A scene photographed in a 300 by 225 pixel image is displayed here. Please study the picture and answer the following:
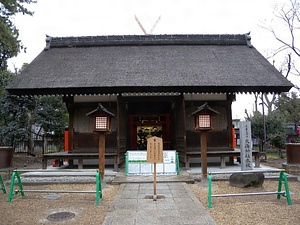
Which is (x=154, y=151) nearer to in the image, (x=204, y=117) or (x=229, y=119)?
(x=204, y=117)

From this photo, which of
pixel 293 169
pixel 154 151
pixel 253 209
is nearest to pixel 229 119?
pixel 293 169

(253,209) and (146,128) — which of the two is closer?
(253,209)

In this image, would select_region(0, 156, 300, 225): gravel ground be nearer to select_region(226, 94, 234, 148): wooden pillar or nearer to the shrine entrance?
select_region(226, 94, 234, 148): wooden pillar

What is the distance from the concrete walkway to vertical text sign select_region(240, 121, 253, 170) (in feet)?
8.86

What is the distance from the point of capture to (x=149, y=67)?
11.1 meters

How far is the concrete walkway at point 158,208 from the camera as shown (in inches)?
186

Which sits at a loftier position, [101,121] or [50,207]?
[101,121]

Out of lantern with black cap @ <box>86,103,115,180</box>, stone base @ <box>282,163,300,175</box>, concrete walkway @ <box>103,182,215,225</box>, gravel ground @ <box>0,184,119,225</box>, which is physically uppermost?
lantern with black cap @ <box>86,103,115,180</box>

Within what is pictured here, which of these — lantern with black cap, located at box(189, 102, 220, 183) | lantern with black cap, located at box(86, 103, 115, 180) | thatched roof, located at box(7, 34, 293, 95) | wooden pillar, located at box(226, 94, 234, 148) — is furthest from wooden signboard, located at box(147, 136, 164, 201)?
wooden pillar, located at box(226, 94, 234, 148)

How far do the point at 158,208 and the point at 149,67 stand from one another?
6.95 m

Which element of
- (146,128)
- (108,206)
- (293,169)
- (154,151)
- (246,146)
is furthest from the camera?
(146,128)

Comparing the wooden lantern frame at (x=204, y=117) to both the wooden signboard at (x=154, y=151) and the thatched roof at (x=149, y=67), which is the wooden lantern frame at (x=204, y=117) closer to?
the wooden signboard at (x=154, y=151)

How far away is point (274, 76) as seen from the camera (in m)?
10.5

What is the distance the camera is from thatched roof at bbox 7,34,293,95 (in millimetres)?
9789
